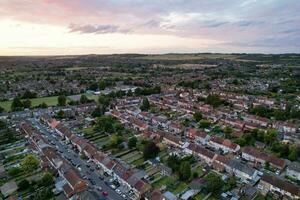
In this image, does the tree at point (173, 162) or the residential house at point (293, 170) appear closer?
the residential house at point (293, 170)

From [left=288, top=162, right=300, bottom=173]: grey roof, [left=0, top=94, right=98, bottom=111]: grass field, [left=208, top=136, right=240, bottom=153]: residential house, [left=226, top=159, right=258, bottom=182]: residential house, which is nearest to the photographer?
[left=226, top=159, right=258, bottom=182]: residential house

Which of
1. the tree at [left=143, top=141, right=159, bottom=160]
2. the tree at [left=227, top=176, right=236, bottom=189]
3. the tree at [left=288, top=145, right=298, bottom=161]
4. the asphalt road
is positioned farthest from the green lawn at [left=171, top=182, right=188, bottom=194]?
the tree at [left=288, top=145, right=298, bottom=161]

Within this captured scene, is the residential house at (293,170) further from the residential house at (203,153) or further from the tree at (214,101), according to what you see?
the tree at (214,101)

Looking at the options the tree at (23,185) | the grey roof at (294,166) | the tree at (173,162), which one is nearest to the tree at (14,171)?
the tree at (23,185)

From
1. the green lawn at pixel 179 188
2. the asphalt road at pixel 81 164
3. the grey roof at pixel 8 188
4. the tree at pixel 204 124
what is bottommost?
the asphalt road at pixel 81 164

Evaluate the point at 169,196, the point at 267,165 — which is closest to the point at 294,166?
the point at 267,165

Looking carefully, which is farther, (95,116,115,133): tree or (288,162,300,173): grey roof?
(95,116,115,133): tree

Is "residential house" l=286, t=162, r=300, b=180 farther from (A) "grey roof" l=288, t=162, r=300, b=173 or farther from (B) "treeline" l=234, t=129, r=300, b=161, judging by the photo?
(B) "treeline" l=234, t=129, r=300, b=161

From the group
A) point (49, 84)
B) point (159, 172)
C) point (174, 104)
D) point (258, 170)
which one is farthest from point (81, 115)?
point (49, 84)

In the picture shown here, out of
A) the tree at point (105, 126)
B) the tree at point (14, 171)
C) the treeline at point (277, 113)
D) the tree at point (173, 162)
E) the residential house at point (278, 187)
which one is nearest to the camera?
the residential house at point (278, 187)
